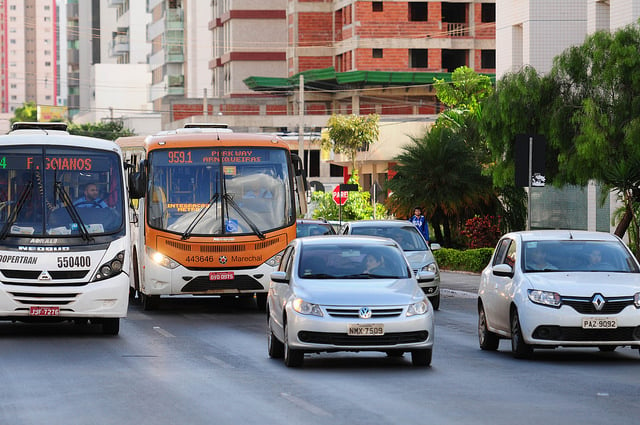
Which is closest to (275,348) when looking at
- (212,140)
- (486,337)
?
(486,337)

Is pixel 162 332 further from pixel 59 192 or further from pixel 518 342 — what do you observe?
pixel 518 342

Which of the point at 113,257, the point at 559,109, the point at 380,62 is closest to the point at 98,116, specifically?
the point at 380,62

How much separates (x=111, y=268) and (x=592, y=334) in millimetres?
7335

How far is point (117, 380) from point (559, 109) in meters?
22.1

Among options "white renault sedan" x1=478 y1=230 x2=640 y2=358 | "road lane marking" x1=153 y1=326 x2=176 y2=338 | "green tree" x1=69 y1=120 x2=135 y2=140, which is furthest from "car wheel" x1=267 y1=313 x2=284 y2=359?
"green tree" x1=69 y1=120 x2=135 y2=140

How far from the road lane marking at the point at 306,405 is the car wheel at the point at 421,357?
316 cm

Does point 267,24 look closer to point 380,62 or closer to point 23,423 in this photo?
point 380,62

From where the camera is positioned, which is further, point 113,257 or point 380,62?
point 380,62

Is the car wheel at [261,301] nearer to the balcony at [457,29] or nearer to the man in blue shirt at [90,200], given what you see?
the man in blue shirt at [90,200]

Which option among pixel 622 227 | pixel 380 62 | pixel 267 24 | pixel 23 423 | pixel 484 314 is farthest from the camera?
pixel 267 24

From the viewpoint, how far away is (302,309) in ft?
52.1

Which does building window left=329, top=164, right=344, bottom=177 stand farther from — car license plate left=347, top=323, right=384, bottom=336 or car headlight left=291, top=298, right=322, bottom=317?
car license plate left=347, top=323, right=384, bottom=336

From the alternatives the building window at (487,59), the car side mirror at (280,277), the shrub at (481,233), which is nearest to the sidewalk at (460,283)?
the shrub at (481,233)

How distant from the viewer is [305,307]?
15.9 m
